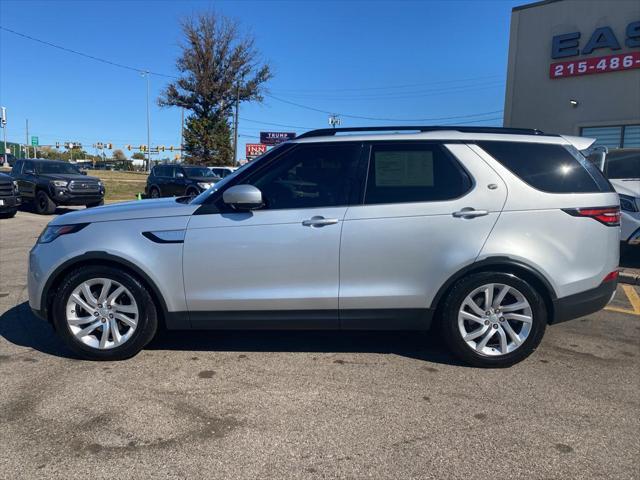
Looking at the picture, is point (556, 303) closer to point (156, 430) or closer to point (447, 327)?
point (447, 327)

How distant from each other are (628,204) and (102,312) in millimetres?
7454

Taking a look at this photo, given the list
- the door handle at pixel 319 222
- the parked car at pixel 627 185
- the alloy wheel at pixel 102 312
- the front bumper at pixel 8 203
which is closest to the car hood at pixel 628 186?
the parked car at pixel 627 185

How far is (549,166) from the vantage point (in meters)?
3.87

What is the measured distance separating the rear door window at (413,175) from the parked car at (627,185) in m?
3.78

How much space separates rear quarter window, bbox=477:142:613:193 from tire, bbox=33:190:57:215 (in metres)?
14.8

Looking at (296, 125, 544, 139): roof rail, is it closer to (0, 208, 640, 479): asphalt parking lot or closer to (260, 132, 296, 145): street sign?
(0, 208, 640, 479): asphalt parking lot

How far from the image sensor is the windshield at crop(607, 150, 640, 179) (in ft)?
27.7

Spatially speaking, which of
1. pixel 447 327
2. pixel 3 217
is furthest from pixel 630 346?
pixel 3 217

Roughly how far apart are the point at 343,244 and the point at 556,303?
171 cm

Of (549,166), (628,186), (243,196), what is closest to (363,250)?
(243,196)

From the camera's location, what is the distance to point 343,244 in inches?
146

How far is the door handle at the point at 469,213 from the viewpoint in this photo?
3.72m

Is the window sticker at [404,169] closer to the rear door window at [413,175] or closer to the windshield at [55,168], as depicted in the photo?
the rear door window at [413,175]

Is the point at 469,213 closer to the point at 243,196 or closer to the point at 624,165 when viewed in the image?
the point at 243,196
